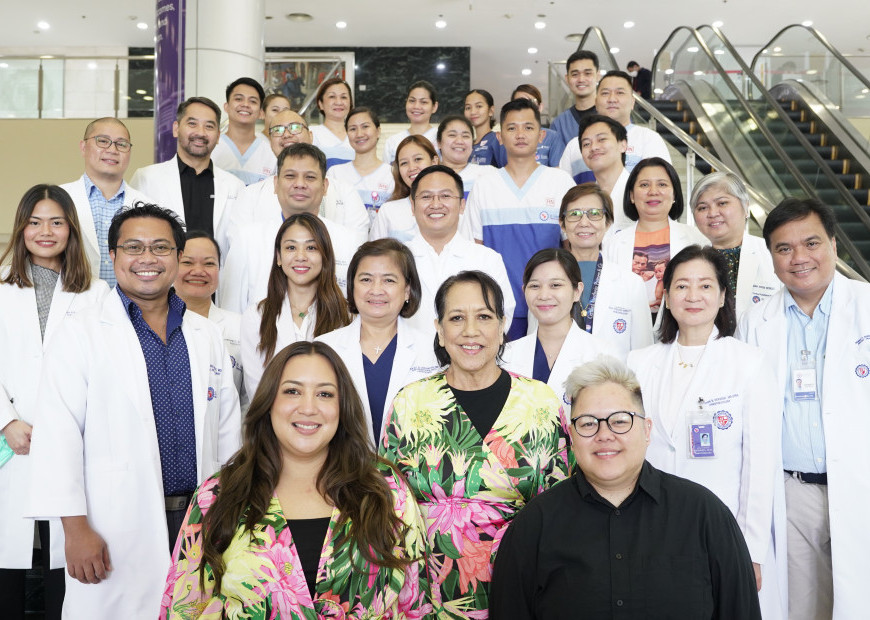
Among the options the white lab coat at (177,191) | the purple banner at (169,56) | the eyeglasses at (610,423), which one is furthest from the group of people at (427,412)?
the purple banner at (169,56)

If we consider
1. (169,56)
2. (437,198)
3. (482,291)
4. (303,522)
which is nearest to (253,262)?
(437,198)

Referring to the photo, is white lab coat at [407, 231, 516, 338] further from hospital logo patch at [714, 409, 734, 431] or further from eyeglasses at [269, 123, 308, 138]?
eyeglasses at [269, 123, 308, 138]

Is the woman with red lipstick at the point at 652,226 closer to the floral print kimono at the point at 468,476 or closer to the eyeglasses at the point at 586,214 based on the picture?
the eyeglasses at the point at 586,214

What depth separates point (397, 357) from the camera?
124 inches

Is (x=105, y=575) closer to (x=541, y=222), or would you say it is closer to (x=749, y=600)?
(x=749, y=600)

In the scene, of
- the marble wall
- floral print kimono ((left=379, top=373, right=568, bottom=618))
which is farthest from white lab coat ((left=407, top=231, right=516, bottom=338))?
the marble wall

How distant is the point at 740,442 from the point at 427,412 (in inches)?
46.5

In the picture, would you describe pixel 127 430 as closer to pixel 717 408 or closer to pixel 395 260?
pixel 395 260

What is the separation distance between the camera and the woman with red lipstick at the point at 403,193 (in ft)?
15.2

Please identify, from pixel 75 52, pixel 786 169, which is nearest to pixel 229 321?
pixel 786 169

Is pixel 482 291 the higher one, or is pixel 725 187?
pixel 725 187

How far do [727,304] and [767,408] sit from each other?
1.48ft

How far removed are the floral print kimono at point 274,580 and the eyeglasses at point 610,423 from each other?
57 cm

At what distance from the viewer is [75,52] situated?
57.2 ft
